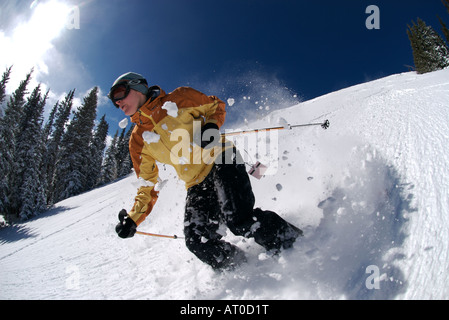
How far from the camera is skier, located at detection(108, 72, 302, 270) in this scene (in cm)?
219

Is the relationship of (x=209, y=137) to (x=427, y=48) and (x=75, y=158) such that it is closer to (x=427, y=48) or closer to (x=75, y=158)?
(x=75, y=158)

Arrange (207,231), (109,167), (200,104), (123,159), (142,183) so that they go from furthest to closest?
(123,159) → (109,167) → (142,183) → (200,104) → (207,231)

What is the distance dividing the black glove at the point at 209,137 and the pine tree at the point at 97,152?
36202mm

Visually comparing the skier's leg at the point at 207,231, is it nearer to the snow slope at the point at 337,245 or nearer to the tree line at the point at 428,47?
the snow slope at the point at 337,245

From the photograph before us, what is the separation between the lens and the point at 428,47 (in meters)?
26.5

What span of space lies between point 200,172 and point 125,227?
99 centimetres

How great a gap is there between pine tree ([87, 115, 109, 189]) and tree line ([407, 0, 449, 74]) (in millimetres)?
43870

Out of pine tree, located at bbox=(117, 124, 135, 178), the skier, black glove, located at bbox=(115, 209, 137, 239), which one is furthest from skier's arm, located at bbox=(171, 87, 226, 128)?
pine tree, located at bbox=(117, 124, 135, 178)

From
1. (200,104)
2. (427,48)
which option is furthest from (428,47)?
(200,104)

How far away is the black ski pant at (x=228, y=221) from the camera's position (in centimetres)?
214

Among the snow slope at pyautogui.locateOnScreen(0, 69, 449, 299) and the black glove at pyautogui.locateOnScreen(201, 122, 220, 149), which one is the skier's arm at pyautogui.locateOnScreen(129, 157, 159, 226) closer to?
the snow slope at pyautogui.locateOnScreen(0, 69, 449, 299)

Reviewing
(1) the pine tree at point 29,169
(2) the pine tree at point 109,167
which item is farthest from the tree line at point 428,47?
(2) the pine tree at point 109,167

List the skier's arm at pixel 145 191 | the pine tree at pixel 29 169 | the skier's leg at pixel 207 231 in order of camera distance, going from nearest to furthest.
Answer: 1. the skier's leg at pixel 207 231
2. the skier's arm at pixel 145 191
3. the pine tree at pixel 29 169
